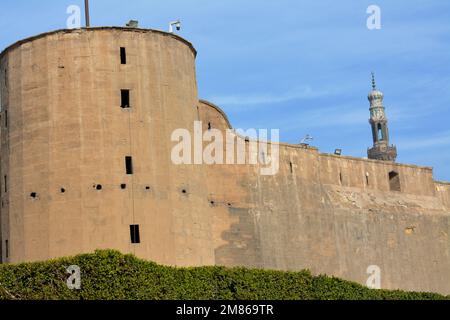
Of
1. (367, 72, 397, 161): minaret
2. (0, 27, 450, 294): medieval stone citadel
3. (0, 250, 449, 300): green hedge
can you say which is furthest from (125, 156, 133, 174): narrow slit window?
(367, 72, 397, 161): minaret

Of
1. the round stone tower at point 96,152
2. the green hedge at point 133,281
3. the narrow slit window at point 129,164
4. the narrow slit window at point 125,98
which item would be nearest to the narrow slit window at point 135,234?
the round stone tower at point 96,152

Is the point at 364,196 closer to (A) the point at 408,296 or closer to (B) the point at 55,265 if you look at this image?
(A) the point at 408,296

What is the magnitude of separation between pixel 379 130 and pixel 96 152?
58.4m

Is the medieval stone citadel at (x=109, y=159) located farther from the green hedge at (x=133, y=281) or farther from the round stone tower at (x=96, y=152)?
the green hedge at (x=133, y=281)

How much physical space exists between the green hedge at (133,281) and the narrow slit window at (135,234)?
359 cm

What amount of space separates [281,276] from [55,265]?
848cm

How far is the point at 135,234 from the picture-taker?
44594 mm

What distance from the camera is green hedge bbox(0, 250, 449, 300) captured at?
38.9 m

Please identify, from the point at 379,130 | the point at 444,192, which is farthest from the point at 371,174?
the point at 379,130

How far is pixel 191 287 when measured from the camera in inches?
1614

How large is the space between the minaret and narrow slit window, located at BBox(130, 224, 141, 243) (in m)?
52.0

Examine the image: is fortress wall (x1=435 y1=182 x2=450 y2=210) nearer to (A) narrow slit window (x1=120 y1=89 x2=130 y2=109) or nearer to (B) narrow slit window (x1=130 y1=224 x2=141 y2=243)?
(A) narrow slit window (x1=120 y1=89 x2=130 y2=109)
